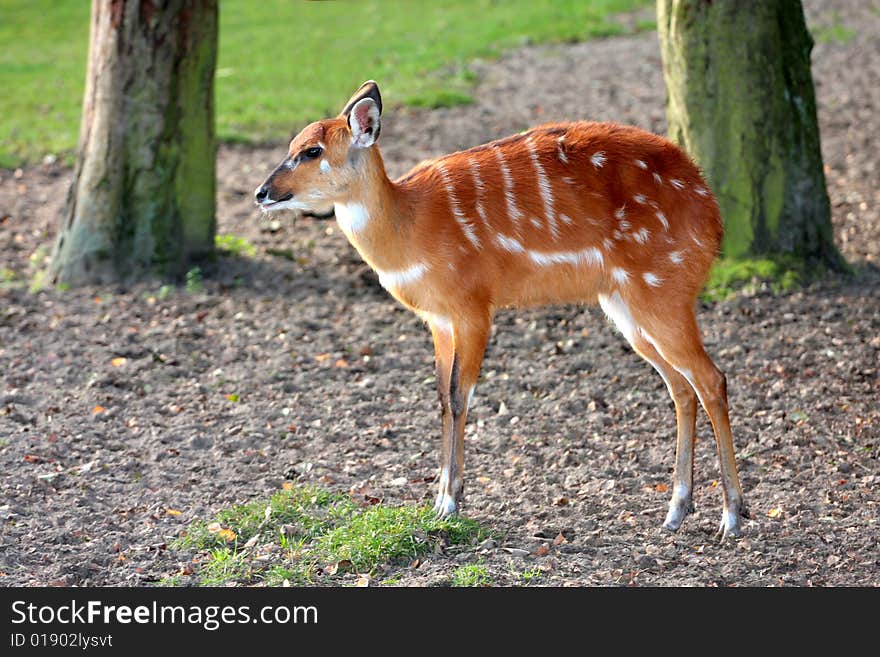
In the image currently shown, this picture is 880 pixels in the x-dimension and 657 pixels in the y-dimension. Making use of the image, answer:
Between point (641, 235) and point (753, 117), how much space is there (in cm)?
276

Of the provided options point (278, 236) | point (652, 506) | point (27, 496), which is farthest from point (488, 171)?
point (278, 236)

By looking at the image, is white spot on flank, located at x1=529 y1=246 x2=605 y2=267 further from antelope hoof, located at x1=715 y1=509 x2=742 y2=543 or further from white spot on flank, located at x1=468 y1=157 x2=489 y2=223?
antelope hoof, located at x1=715 y1=509 x2=742 y2=543

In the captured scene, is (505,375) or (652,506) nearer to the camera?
(652,506)

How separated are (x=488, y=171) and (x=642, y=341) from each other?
3.07 feet

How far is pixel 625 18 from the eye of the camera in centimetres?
1612

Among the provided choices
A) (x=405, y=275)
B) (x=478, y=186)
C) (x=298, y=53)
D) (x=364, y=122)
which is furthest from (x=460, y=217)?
(x=298, y=53)

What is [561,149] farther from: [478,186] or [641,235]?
[641,235]

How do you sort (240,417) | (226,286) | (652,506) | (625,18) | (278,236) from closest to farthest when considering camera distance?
(652,506) → (240,417) → (226,286) → (278,236) → (625,18)

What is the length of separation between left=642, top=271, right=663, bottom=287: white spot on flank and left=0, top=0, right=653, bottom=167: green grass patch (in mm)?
6727

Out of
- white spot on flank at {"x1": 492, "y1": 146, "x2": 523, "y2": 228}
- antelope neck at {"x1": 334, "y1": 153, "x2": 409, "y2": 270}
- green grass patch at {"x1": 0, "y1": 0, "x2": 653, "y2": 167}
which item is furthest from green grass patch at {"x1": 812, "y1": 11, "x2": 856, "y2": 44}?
antelope neck at {"x1": 334, "y1": 153, "x2": 409, "y2": 270}

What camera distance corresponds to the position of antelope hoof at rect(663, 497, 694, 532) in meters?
5.14

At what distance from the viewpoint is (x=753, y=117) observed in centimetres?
756

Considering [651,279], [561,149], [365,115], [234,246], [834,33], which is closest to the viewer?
[365,115]

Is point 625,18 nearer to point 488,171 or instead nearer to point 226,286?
point 226,286
